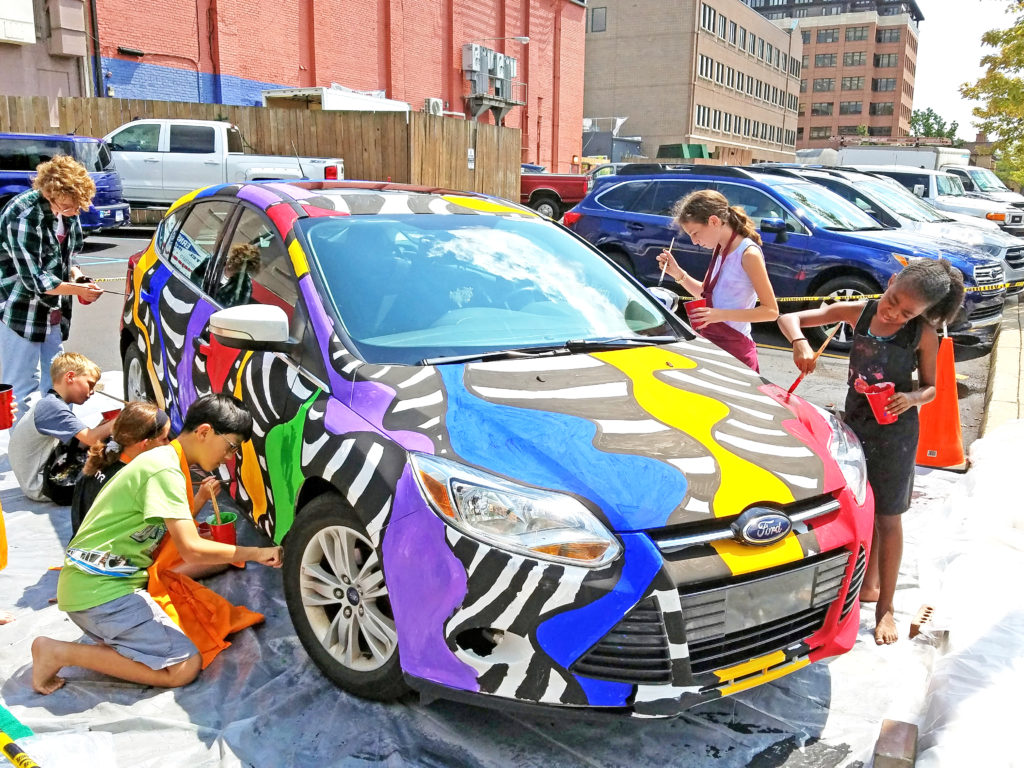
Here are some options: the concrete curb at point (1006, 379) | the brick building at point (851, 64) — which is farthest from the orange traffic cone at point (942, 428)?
the brick building at point (851, 64)

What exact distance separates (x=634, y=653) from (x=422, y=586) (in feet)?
2.04

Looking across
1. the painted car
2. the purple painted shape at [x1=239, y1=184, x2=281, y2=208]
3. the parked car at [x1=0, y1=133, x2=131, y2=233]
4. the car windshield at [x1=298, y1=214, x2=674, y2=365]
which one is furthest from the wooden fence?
the painted car

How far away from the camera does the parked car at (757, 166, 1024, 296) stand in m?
10.7

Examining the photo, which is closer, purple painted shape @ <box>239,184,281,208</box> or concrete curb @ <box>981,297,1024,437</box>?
purple painted shape @ <box>239,184,281,208</box>

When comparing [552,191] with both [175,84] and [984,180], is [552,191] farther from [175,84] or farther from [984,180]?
[984,180]

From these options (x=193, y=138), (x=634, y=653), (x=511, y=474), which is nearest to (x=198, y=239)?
(x=511, y=474)

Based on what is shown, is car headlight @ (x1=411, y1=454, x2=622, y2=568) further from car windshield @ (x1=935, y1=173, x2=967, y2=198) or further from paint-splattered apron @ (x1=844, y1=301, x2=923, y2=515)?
car windshield @ (x1=935, y1=173, x2=967, y2=198)

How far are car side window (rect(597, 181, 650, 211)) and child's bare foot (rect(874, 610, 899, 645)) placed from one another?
25.7 feet

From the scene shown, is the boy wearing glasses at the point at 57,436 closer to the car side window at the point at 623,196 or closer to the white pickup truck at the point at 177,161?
the car side window at the point at 623,196

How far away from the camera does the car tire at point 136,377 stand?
4.87m

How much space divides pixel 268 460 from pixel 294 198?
1.24m

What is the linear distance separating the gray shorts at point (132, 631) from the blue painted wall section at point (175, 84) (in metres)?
20.5

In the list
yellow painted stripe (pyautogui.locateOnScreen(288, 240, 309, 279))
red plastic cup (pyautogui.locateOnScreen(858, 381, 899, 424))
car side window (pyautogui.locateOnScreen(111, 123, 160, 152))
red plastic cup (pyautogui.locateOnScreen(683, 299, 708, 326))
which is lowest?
red plastic cup (pyautogui.locateOnScreen(858, 381, 899, 424))

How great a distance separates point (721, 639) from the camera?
2559mm
